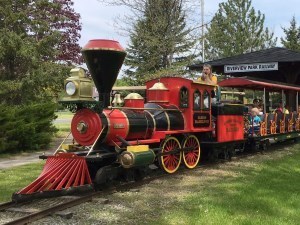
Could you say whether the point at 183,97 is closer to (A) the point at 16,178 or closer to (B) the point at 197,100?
(B) the point at 197,100

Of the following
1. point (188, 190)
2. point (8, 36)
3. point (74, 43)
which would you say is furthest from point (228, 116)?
point (74, 43)

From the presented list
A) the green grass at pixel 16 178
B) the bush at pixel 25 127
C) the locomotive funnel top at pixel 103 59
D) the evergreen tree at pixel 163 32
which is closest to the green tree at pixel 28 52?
the bush at pixel 25 127

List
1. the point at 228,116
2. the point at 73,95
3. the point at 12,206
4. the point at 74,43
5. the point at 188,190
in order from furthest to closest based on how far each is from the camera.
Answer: the point at 74,43 < the point at 228,116 < the point at 188,190 < the point at 73,95 < the point at 12,206

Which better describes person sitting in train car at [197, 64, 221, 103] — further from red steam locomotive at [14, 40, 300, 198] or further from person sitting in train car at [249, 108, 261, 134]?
person sitting in train car at [249, 108, 261, 134]

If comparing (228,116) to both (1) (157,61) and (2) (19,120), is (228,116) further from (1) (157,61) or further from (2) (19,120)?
(1) (157,61)

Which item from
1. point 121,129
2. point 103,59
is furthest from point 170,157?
point 103,59

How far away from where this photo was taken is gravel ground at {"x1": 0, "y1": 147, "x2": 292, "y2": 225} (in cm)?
625

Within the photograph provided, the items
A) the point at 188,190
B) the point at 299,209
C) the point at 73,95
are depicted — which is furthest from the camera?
the point at 188,190

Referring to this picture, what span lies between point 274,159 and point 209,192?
Answer: 17.4 ft

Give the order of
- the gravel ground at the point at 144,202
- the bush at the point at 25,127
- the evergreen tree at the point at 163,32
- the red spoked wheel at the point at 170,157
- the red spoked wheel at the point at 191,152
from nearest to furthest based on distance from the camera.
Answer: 1. the gravel ground at the point at 144,202
2. the red spoked wheel at the point at 170,157
3. the red spoked wheel at the point at 191,152
4. the bush at the point at 25,127
5. the evergreen tree at the point at 163,32

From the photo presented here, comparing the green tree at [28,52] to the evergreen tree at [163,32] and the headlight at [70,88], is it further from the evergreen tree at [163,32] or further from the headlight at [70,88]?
the headlight at [70,88]

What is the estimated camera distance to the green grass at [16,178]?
8.29 meters

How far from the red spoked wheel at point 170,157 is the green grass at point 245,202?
1316 mm

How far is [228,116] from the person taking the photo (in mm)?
12195
